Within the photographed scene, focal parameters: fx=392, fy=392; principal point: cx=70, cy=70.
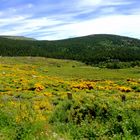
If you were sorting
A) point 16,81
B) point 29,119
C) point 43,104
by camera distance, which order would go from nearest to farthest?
1. point 29,119
2. point 43,104
3. point 16,81

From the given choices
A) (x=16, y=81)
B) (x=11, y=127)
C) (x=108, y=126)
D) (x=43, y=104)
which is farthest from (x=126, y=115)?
(x=16, y=81)

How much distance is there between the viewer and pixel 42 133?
37.1 ft

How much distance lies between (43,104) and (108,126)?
26.9 feet

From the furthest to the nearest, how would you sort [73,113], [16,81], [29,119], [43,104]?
[16,81] → [43,104] → [73,113] → [29,119]

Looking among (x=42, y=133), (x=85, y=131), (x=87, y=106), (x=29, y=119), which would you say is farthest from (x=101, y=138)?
(x=87, y=106)

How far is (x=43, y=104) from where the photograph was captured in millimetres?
19516

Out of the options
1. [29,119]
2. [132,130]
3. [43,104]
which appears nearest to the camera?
[132,130]

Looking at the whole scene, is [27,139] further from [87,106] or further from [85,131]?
[87,106]

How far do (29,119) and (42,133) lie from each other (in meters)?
1.16

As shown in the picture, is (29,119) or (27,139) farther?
(29,119)

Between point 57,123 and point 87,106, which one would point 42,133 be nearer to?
point 57,123

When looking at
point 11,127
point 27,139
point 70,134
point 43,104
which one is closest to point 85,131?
point 70,134

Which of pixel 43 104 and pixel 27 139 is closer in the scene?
pixel 27 139

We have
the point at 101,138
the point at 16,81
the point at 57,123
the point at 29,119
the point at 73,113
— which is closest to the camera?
the point at 101,138
